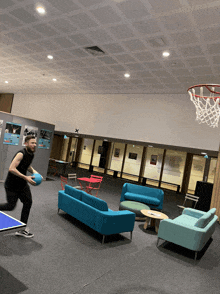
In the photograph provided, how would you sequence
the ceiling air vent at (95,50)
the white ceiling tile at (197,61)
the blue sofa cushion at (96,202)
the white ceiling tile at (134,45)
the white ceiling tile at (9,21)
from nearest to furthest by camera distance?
the blue sofa cushion at (96,202) → the white ceiling tile at (9,21) → the white ceiling tile at (134,45) → the white ceiling tile at (197,61) → the ceiling air vent at (95,50)

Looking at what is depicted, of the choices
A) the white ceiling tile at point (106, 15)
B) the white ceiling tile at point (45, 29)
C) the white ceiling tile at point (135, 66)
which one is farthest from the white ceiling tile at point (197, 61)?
the white ceiling tile at point (45, 29)

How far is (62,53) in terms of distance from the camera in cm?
720

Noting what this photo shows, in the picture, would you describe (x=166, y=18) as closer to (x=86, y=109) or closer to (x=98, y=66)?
(x=98, y=66)

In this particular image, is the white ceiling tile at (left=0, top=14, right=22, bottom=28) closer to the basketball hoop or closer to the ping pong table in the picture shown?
the basketball hoop

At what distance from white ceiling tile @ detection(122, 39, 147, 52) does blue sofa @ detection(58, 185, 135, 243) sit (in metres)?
4.04

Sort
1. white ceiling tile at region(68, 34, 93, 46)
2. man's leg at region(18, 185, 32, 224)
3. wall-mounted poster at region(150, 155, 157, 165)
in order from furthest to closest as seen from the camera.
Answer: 1. wall-mounted poster at region(150, 155, 157, 165)
2. white ceiling tile at region(68, 34, 93, 46)
3. man's leg at region(18, 185, 32, 224)

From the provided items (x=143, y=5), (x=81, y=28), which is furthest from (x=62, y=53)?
(x=143, y=5)

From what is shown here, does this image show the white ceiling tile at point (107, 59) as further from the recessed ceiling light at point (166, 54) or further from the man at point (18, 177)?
the man at point (18, 177)

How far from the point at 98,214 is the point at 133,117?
6.55 m

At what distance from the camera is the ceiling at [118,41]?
14.4 feet

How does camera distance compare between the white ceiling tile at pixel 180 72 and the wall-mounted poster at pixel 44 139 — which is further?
the wall-mounted poster at pixel 44 139

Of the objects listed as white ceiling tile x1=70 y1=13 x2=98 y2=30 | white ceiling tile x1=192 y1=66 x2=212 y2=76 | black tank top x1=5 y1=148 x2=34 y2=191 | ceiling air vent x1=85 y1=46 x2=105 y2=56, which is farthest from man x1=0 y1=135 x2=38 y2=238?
white ceiling tile x1=192 y1=66 x2=212 y2=76

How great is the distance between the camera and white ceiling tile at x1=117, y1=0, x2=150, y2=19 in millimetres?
4200

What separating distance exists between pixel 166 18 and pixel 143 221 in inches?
213
